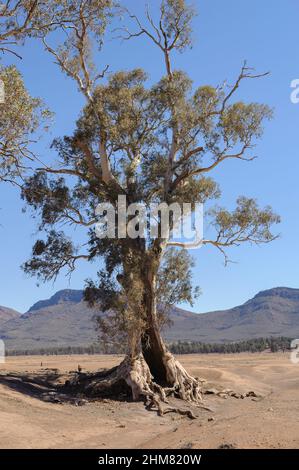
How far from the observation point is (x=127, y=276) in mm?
18359

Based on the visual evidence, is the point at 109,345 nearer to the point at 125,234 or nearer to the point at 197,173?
the point at 125,234

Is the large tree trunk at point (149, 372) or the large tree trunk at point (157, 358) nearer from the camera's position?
the large tree trunk at point (149, 372)

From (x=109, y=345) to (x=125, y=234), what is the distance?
361 cm

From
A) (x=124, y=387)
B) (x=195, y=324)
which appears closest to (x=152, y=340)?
(x=124, y=387)

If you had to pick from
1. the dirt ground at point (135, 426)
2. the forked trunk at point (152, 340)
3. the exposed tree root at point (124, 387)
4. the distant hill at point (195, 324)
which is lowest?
the dirt ground at point (135, 426)

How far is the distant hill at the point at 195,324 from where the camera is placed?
395 ft

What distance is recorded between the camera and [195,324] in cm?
14538

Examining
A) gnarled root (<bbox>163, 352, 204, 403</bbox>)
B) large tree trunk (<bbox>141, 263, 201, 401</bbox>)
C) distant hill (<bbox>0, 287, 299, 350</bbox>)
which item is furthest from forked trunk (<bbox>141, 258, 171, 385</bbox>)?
distant hill (<bbox>0, 287, 299, 350</bbox>)

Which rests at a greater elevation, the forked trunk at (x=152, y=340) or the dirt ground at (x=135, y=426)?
the forked trunk at (x=152, y=340)

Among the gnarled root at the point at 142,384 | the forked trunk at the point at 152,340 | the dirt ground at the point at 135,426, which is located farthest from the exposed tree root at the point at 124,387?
the dirt ground at the point at 135,426

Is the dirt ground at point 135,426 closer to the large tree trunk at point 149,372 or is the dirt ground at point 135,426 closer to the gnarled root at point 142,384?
the gnarled root at point 142,384

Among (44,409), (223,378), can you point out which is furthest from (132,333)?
(223,378)

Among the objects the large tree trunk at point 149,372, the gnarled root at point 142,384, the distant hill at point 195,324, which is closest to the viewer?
the gnarled root at point 142,384

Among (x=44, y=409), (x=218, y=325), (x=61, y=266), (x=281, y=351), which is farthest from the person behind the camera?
(x=218, y=325)
